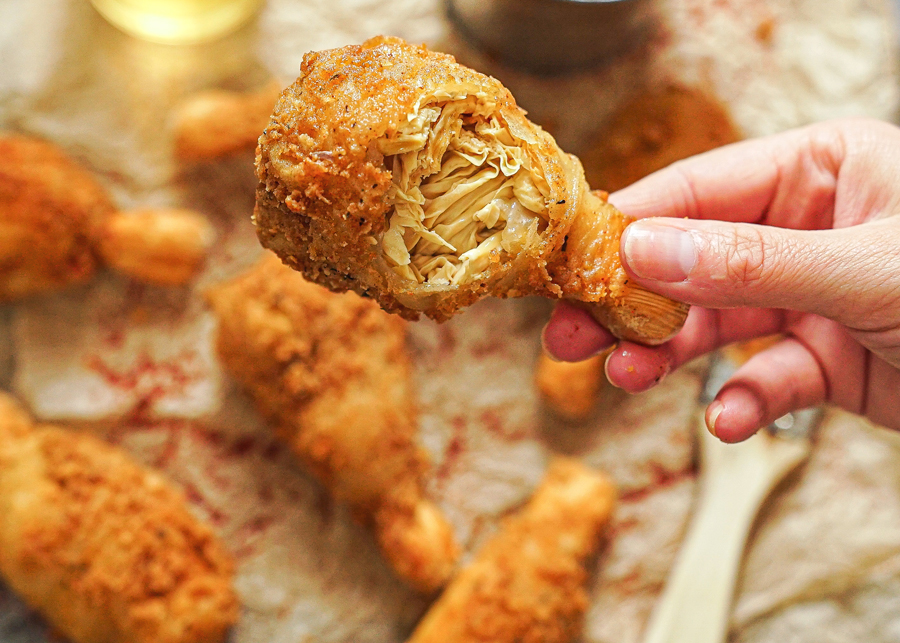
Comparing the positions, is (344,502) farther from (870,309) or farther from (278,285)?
(870,309)

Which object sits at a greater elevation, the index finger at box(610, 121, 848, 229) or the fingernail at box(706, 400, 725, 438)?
the index finger at box(610, 121, 848, 229)

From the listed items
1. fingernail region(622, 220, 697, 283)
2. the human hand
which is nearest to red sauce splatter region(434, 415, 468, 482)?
the human hand

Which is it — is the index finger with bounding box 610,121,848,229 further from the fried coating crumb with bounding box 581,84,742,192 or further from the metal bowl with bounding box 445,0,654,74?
the metal bowl with bounding box 445,0,654,74

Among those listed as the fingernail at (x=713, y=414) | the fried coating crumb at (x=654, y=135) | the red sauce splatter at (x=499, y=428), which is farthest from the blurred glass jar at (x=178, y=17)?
the fingernail at (x=713, y=414)

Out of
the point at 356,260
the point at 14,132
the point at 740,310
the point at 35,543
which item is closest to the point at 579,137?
the point at 740,310

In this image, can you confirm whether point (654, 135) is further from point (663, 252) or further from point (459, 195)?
point (459, 195)
